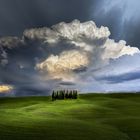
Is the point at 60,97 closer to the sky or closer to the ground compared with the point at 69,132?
closer to the sky

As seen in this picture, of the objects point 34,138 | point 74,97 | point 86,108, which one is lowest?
point 34,138

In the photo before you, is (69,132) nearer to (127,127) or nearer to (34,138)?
(34,138)

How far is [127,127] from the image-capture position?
55594 mm

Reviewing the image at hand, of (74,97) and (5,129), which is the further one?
(74,97)

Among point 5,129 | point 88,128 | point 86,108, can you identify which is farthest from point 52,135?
point 86,108

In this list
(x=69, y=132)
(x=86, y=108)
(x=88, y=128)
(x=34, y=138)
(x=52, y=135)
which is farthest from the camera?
(x=86, y=108)

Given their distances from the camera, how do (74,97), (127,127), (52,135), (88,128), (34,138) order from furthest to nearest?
1. (74,97)
2. (127,127)
3. (88,128)
4. (52,135)
5. (34,138)

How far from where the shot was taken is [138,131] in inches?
1992

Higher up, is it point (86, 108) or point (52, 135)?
point (86, 108)

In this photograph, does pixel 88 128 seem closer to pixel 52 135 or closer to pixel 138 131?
pixel 138 131

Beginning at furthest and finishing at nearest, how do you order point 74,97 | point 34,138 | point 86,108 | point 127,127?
point 74,97 < point 86,108 < point 127,127 < point 34,138

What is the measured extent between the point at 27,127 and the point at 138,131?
14.2 meters

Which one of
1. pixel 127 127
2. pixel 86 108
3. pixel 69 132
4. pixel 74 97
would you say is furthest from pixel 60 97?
pixel 69 132

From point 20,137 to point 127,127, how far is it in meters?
21.2
